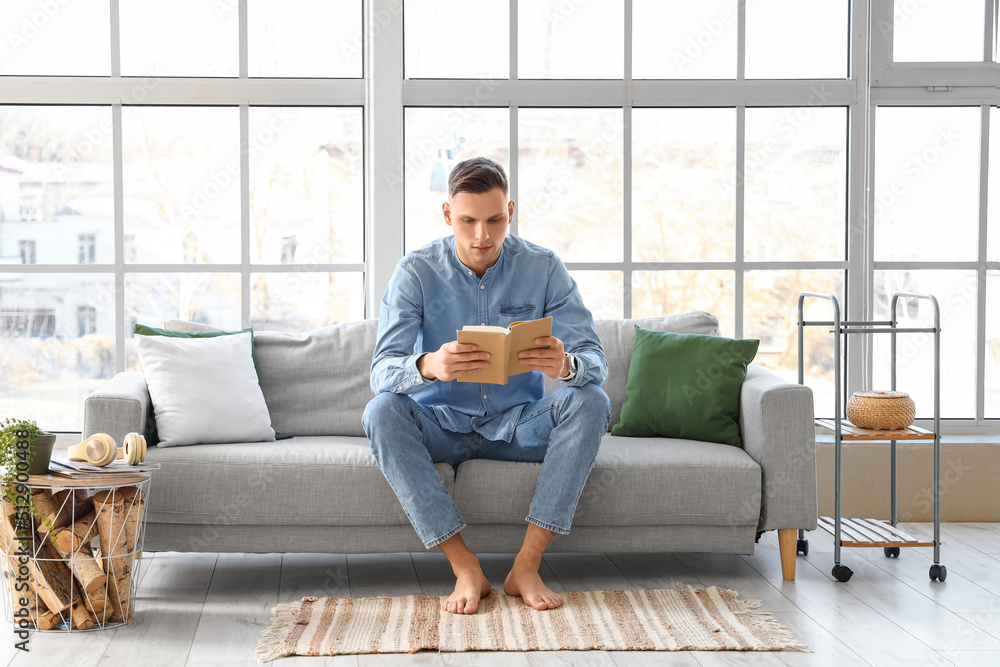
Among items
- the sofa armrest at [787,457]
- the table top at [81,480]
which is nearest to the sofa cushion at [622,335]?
the sofa armrest at [787,457]

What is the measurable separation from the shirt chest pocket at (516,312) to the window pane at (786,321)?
1397 millimetres

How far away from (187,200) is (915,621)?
294cm

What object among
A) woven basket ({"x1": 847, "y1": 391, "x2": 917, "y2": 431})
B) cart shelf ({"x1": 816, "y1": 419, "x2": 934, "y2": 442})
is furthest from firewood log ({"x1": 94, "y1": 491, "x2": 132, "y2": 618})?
woven basket ({"x1": 847, "y1": 391, "x2": 917, "y2": 431})

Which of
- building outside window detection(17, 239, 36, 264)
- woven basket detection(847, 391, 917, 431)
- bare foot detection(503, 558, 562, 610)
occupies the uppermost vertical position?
building outside window detection(17, 239, 36, 264)

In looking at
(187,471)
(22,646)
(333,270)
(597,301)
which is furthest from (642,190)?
(22,646)

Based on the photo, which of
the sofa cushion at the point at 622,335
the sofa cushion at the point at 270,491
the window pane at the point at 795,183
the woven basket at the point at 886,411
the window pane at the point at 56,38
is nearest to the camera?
the sofa cushion at the point at 270,491

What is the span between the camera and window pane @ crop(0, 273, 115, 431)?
140 inches

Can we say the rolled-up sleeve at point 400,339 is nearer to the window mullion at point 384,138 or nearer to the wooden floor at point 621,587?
the wooden floor at point 621,587

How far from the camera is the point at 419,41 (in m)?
3.69

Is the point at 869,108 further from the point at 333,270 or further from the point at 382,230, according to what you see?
the point at 333,270

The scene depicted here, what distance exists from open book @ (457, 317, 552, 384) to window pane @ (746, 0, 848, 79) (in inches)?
77.9

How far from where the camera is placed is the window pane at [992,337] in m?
3.80

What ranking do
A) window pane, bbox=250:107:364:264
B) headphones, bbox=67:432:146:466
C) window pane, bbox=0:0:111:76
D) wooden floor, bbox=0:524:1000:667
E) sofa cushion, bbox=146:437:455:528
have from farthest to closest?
window pane, bbox=250:107:364:264
window pane, bbox=0:0:111:76
sofa cushion, bbox=146:437:455:528
headphones, bbox=67:432:146:466
wooden floor, bbox=0:524:1000:667

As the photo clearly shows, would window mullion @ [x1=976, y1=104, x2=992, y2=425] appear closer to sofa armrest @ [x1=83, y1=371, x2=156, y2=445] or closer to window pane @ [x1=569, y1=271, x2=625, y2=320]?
window pane @ [x1=569, y1=271, x2=625, y2=320]
